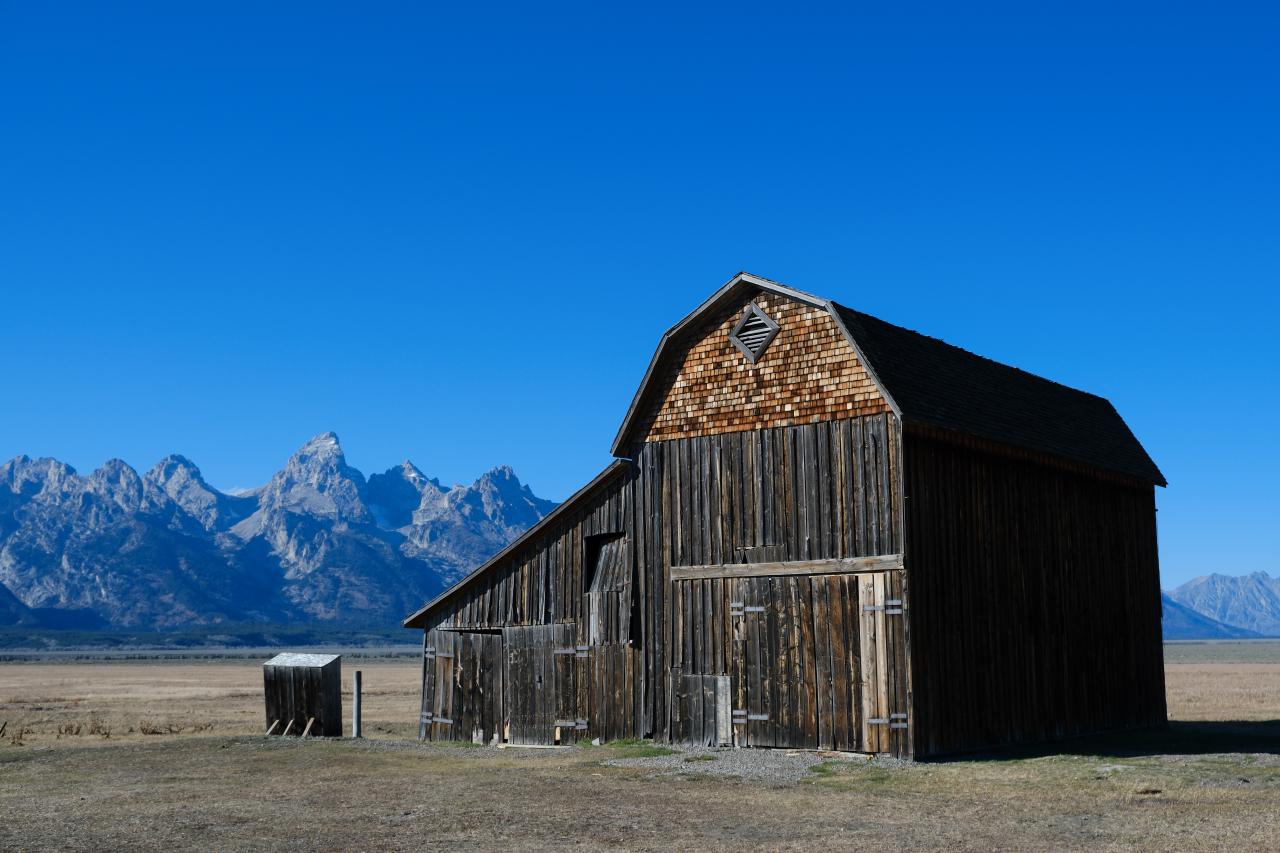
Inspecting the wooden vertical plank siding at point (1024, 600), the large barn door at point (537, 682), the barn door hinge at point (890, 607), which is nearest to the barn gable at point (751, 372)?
the wooden vertical plank siding at point (1024, 600)

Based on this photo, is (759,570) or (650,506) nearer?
(759,570)

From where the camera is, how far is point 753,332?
26672 millimetres

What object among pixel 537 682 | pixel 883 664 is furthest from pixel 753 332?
pixel 537 682

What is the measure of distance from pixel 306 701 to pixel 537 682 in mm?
6619

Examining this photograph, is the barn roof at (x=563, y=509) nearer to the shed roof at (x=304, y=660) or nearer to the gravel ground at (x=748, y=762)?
the shed roof at (x=304, y=660)

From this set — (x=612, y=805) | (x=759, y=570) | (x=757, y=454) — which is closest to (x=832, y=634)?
(x=759, y=570)

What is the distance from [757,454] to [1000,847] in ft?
40.3

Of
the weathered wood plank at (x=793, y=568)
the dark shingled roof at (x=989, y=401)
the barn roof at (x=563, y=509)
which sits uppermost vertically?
the dark shingled roof at (x=989, y=401)

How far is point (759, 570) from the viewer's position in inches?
1022

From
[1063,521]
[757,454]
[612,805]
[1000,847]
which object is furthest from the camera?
[1063,521]

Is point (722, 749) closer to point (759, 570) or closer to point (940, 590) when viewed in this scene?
point (759, 570)

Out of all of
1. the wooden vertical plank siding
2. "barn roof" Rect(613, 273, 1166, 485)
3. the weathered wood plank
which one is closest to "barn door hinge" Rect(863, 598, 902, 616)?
the wooden vertical plank siding

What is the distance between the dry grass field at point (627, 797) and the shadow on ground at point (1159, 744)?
3.6 inches

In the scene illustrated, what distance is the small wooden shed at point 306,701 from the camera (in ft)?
105
